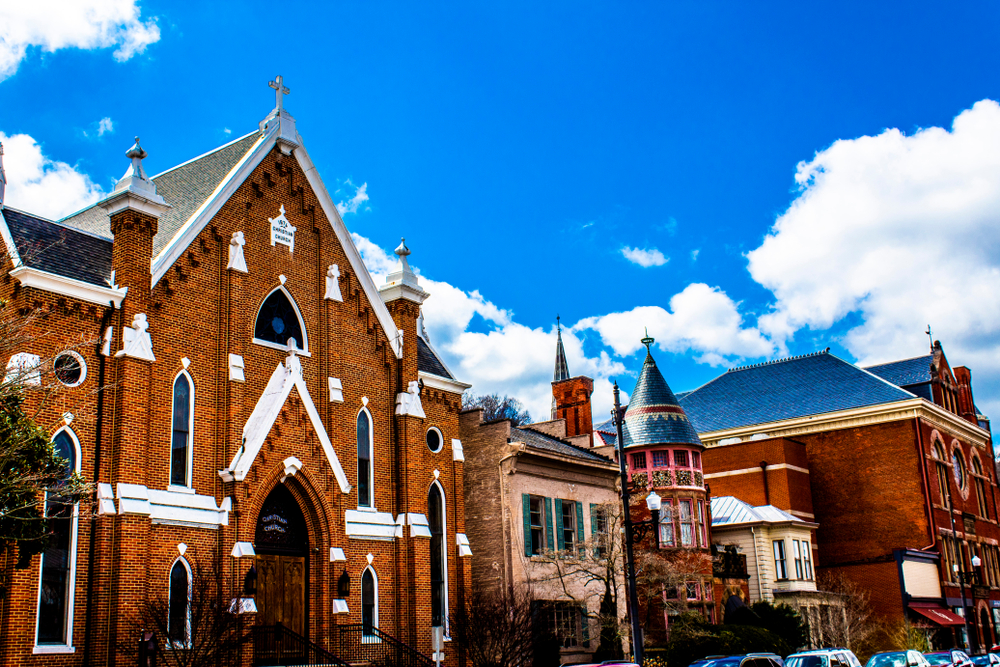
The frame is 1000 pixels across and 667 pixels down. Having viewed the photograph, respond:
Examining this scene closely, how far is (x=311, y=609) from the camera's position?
2572 centimetres

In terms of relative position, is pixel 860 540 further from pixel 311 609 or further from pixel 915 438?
pixel 311 609

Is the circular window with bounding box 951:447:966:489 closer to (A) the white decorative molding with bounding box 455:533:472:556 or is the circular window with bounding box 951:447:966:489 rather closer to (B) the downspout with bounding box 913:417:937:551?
(B) the downspout with bounding box 913:417:937:551

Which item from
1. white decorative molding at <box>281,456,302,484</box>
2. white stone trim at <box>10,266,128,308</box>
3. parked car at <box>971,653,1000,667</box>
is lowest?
parked car at <box>971,653,1000,667</box>

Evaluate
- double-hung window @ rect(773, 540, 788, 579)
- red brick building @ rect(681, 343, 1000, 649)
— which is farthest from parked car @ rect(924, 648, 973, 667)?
red brick building @ rect(681, 343, 1000, 649)

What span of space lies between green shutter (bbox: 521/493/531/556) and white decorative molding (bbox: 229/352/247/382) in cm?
1172

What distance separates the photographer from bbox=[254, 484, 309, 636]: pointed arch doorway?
24.9m

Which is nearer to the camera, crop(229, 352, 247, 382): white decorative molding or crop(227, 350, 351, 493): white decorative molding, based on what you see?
crop(227, 350, 351, 493): white decorative molding

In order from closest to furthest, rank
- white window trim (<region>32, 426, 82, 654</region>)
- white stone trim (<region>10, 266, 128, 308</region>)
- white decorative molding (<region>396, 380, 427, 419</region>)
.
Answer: white window trim (<region>32, 426, 82, 654</region>) → white stone trim (<region>10, 266, 128, 308</region>) → white decorative molding (<region>396, 380, 427, 419</region>)

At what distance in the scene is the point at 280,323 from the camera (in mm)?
27156

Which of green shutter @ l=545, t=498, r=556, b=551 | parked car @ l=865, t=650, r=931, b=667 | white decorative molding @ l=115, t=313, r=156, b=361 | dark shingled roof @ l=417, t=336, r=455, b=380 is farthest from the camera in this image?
green shutter @ l=545, t=498, r=556, b=551

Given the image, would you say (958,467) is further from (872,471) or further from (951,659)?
(951,659)

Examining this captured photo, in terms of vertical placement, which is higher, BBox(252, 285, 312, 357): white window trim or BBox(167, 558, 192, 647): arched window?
BBox(252, 285, 312, 357): white window trim

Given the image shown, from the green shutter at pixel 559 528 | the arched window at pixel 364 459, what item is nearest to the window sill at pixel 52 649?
the arched window at pixel 364 459

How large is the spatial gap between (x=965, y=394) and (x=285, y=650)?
57534mm
